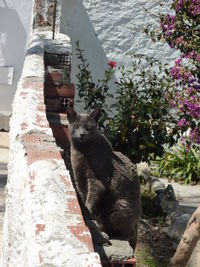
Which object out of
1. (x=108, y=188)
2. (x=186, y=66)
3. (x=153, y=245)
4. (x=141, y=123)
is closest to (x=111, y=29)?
(x=141, y=123)

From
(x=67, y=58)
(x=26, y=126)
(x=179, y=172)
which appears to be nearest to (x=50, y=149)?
(x=26, y=126)

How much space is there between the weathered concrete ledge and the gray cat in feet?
3.15

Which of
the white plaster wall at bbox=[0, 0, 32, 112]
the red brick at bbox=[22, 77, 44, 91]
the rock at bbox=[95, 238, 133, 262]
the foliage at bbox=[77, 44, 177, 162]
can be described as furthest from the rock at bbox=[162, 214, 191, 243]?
the white plaster wall at bbox=[0, 0, 32, 112]

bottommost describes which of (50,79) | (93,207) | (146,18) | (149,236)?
(149,236)

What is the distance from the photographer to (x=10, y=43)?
11648 mm

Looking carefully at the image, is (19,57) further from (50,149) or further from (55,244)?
(55,244)

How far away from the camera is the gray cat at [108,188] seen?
437 centimetres

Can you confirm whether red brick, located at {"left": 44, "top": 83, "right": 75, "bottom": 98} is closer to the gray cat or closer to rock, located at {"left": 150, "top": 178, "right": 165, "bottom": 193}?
the gray cat

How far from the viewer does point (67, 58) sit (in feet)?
21.6

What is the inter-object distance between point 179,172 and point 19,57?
418 cm

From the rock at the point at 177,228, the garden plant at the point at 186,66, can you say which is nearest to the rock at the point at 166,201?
the rock at the point at 177,228

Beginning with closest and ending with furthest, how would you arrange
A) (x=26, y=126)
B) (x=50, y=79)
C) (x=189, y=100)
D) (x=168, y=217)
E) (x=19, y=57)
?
(x=26, y=126), (x=189, y=100), (x=50, y=79), (x=168, y=217), (x=19, y=57)

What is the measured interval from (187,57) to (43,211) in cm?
411

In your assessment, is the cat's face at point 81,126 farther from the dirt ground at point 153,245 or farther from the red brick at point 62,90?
the dirt ground at point 153,245
